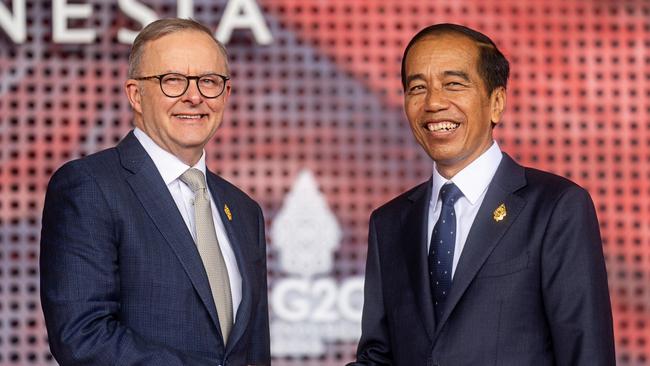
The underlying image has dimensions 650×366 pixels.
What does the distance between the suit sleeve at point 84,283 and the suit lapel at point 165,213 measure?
110 millimetres

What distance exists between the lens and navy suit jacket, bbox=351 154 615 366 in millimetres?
2719

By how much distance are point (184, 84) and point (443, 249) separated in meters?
0.79

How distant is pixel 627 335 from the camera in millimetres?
5453

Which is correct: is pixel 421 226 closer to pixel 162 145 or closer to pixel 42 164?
pixel 162 145

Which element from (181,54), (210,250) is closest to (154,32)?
(181,54)

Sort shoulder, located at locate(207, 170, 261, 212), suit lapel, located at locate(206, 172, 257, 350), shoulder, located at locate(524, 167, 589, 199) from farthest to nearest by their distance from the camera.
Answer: shoulder, located at locate(207, 170, 261, 212)
suit lapel, located at locate(206, 172, 257, 350)
shoulder, located at locate(524, 167, 589, 199)

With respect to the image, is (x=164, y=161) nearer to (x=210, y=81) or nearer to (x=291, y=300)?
(x=210, y=81)

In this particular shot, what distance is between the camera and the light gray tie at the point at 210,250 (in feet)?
9.46

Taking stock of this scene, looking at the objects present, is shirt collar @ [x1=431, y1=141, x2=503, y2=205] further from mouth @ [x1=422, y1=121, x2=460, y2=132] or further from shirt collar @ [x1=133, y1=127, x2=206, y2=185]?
shirt collar @ [x1=133, y1=127, x2=206, y2=185]

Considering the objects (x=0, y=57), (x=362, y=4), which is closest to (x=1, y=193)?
(x=0, y=57)

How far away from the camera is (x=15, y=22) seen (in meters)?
5.38

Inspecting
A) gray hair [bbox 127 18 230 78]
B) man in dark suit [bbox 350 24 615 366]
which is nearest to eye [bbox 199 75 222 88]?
gray hair [bbox 127 18 230 78]

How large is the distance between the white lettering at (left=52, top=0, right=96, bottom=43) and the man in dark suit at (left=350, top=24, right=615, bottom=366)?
8.83 feet

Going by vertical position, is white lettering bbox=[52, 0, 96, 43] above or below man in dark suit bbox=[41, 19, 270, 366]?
above
